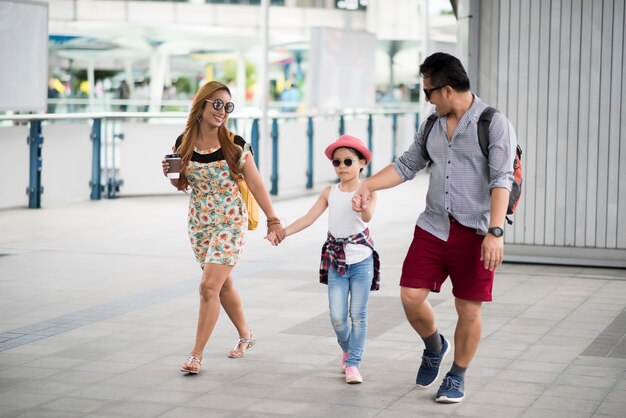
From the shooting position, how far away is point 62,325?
7891 mm

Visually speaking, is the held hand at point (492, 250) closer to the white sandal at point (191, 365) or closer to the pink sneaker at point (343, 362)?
the pink sneaker at point (343, 362)

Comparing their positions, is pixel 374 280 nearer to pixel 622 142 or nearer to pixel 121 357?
pixel 121 357

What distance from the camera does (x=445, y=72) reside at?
5.55 metres

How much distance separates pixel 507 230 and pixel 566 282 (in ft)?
3.34

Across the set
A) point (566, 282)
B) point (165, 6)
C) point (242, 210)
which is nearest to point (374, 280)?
point (242, 210)

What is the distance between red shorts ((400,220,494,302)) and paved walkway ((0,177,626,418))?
57cm

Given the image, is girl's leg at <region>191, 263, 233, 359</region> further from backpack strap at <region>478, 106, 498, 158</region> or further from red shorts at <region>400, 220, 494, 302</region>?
backpack strap at <region>478, 106, 498, 158</region>

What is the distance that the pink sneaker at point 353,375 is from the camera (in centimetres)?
608

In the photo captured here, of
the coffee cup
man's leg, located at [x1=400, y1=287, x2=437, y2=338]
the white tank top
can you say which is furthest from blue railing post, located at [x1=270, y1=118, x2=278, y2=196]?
man's leg, located at [x1=400, y1=287, x2=437, y2=338]

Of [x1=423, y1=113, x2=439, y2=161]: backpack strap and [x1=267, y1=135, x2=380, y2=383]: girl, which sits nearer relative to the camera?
[x1=423, y1=113, x2=439, y2=161]: backpack strap

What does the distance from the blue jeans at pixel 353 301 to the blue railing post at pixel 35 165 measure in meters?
10.0

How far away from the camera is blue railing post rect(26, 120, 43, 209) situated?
15.4 m

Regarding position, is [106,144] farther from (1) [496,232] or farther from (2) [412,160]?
(1) [496,232]

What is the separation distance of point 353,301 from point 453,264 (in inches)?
29.1
